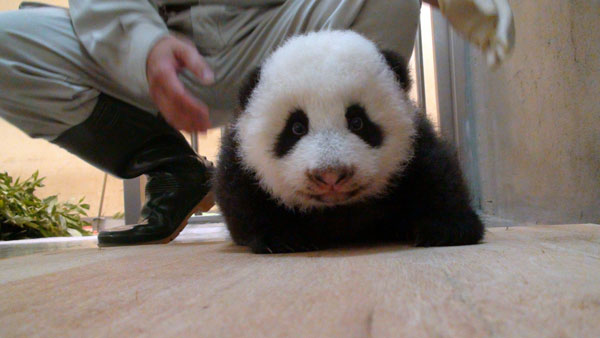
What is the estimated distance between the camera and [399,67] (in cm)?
138

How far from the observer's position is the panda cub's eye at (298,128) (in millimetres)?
1239

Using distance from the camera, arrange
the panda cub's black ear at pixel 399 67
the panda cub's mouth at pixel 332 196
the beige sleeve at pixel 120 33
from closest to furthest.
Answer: the panda cub's mouth at pixel 332 196 < the panda cub's black ear at pixel 399 67 < the beige sleeve at pixel 120 33

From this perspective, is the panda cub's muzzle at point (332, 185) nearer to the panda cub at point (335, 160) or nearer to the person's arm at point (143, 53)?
the panda cub at point (335, 160)

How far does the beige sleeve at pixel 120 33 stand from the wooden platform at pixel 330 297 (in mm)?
712

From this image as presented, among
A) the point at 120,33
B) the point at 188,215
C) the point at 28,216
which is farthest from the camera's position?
the point at 28,216

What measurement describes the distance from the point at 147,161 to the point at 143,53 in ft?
2.77

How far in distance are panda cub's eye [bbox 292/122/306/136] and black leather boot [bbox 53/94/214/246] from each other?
1.02 meters

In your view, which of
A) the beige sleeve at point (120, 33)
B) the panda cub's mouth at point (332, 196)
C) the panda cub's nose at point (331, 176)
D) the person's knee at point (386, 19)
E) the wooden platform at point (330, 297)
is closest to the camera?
the wooden platform at point (330, 297)

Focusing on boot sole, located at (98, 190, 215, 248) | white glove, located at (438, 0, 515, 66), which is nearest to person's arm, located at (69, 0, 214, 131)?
boot sole, located at (98, 190, 215, 248)

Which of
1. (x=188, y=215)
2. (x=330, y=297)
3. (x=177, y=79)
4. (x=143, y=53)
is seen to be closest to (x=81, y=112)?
(x=188, y=215)

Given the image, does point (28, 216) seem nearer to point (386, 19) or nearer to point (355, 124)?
point (386, 19)

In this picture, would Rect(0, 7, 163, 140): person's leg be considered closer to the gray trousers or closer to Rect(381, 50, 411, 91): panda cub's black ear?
the gray trousers

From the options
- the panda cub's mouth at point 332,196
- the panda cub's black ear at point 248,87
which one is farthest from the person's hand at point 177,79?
the panda cub's mouth at point 332,196

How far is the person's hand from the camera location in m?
1.28
